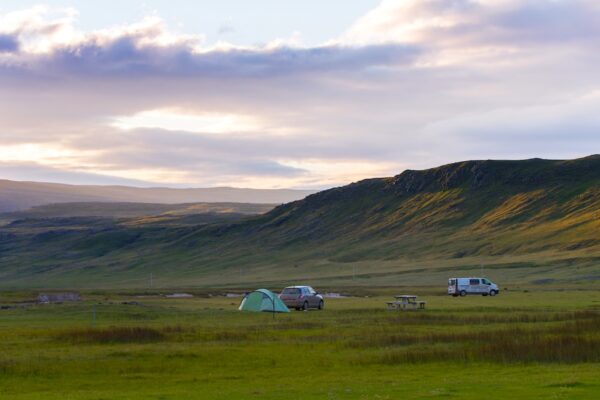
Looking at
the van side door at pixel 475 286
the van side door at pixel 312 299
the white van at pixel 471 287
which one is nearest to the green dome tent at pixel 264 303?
the van side door at pixel 312 299

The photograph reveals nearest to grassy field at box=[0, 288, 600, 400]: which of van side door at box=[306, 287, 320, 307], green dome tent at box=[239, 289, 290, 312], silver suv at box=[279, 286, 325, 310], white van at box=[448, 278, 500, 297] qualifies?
green dome tent at box=[239, 289, 290, 312]

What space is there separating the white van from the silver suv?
962 inches

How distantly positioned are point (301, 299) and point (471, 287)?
87.5 feet

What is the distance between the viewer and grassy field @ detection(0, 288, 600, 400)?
27000 mm

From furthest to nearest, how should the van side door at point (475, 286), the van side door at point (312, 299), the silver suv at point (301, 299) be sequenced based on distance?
the van side door at point (475, 286), the van side door at point (312, 299), the silver suv at point (301, 299)

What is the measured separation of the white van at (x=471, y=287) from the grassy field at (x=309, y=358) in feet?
110

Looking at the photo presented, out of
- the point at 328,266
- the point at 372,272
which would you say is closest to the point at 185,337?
the point at 372,272

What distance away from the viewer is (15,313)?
6378cm

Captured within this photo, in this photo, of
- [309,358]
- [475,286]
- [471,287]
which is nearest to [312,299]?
[471,287]

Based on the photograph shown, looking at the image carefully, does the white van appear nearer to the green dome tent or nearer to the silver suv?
the silver suv

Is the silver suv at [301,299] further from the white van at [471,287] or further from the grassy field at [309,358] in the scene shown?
the white van at [471,287]

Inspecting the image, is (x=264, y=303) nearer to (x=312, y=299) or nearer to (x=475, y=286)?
(x=312, y=299)

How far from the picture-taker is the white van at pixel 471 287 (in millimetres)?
90000

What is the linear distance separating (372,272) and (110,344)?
126165mm
